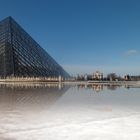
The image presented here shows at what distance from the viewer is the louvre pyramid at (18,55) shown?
45.2 m

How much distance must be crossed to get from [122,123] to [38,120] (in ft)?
5.79

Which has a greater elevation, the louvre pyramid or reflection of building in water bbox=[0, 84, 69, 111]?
the louvre pyramid

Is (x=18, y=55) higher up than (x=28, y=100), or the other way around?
(x=18, y=55)

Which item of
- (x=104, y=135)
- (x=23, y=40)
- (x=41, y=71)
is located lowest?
(x=104, y=135)

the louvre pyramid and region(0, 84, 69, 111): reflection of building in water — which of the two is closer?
region(0, 84, 69, 111): reflection of building in water

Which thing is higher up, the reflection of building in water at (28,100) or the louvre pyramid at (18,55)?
the louvre pyramid at (18,55)

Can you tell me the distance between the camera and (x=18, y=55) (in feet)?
154

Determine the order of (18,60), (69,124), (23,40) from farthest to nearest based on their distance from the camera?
(23,40) → (18,60) → (69,124)

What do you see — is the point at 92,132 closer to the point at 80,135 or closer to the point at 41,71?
the point at 80,135

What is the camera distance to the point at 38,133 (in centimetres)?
546

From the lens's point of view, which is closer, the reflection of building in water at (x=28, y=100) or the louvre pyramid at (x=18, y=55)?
the reflection of building in water at (x=28, y=100)

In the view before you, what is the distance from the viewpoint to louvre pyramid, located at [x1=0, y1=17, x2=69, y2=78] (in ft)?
148

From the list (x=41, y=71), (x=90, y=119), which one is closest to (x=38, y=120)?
(x=90, y=119)

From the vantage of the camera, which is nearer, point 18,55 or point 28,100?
point 28,100
